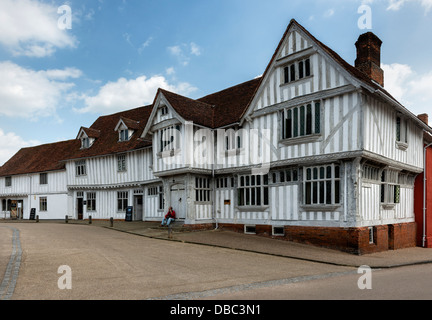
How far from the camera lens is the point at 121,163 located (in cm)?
2872

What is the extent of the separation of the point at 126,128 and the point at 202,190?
34.2ft

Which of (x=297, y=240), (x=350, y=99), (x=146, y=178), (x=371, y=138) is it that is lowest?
(x=297, y=240)

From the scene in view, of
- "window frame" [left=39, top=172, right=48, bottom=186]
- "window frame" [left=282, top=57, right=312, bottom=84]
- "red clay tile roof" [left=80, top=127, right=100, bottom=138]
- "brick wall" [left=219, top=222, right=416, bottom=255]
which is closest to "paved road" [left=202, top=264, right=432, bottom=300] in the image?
"brick wall" [left=219, top=222, right=416, bottom=255]

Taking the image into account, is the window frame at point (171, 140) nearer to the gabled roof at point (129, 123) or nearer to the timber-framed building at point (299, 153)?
the timber-framed building at point (299, 153)

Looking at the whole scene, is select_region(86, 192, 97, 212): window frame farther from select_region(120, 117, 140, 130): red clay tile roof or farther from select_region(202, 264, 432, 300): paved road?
select_region(202, 264, 432, 300): paved road

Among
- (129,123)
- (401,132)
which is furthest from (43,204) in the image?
(401,132)

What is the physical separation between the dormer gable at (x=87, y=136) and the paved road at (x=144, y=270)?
1703 centimetres

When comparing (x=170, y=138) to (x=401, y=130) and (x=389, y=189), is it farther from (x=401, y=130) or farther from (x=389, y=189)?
(x=401, y=130)

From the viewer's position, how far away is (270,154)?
59.0 ft

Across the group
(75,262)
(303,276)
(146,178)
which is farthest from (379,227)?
(146,178)

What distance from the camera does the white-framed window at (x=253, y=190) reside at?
728 inches

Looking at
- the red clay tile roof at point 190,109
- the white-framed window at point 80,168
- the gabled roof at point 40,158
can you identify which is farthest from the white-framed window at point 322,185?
the gabled roof at point 40,158
